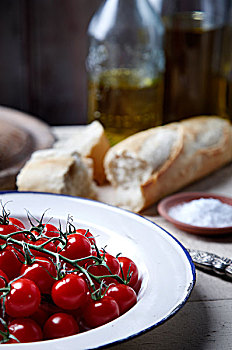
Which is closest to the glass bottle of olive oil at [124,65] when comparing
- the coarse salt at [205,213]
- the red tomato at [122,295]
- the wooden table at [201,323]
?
the coarse salt at [205,213]

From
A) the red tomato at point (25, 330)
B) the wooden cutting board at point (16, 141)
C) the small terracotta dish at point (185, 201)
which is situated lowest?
the small terracotta dish at point (185, 201)

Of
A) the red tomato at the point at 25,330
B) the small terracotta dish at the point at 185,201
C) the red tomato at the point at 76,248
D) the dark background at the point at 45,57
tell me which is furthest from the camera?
the dark background at the point at 45,57

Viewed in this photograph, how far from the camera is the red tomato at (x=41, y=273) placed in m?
0.59

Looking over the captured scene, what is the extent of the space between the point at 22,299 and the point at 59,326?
51 millimetres

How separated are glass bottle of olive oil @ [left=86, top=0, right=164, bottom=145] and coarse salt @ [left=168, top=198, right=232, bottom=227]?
0.38 meters

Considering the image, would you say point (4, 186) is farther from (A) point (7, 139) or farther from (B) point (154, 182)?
(B) point (154, 182)

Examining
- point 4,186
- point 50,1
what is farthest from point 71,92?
point 4,186

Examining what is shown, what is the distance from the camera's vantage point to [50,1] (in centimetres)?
181

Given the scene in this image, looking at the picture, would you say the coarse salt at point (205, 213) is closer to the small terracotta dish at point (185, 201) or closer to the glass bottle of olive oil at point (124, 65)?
the small terracotta dish at point (185, 201)

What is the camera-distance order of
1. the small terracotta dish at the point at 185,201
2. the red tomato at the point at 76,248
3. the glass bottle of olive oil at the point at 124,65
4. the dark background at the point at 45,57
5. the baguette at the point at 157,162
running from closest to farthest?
the red tomato at the point at 76,248
the small terracotta dish at the point at 185,201
the baguette at the point at 157,162
the glass bottle of olive oil at the point at 124,65
the dark background at the point at 45,57

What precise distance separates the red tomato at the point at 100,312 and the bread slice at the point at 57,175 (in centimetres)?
45

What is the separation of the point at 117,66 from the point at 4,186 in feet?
1.40

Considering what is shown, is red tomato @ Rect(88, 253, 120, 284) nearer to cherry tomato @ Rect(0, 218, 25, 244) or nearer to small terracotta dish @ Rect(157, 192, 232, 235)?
cherry tomato @ Rect(0, 218, 25, 244)

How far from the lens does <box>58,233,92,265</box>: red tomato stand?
2.11 ft
